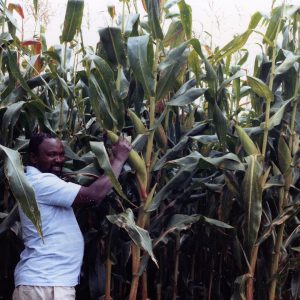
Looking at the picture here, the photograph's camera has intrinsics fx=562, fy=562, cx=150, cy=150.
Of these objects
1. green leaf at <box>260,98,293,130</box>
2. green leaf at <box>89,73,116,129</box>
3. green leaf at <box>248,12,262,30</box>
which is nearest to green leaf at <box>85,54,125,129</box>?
green leaf at <box>89,73,116,129</box>

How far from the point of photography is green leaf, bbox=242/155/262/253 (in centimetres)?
237

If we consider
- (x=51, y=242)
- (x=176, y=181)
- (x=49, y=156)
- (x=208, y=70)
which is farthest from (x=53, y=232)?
(x=208, y=70)

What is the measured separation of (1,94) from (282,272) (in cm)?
158

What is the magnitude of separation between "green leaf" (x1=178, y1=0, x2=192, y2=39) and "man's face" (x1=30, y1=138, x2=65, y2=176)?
80 cm

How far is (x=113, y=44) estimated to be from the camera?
249 centimetres

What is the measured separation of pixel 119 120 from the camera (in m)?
2.45

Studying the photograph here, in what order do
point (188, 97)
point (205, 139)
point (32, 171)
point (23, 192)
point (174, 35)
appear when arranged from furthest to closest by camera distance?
point (174, 35), point (205, 139), point (188, 97), point (32, 171), point (23, 192)

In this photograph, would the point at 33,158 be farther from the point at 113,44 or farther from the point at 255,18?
the point at 255,18

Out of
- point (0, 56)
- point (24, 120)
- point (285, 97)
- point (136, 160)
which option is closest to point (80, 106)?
point (24, 120)

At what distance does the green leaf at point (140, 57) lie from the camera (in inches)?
92.4

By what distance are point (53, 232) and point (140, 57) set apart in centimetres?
80

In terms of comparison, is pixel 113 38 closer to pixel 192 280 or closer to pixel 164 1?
pixel 164 1

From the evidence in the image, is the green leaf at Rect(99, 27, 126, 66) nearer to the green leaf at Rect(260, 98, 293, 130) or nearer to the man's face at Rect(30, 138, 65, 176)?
the man's face at Rect(30, 138, 65, 176)

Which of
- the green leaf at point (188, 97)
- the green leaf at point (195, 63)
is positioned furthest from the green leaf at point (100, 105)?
the green leaf at point (195, 63)
